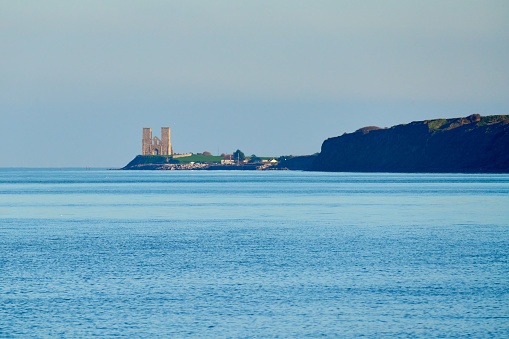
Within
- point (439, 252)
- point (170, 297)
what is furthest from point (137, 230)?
point (170, 297)

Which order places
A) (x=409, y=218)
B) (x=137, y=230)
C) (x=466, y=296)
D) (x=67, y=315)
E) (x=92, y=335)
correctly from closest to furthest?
(x=92, y=335) → (x=67, y=315) → (x=466, y=296) → (x=137, y=230) → (x=409, y=218)

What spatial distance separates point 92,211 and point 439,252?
125 feet

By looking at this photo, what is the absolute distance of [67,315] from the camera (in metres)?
25.3

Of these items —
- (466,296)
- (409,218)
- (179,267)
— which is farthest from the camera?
(409,218)

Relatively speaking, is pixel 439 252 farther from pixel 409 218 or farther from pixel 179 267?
pixel 409 218

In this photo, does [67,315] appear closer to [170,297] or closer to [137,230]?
[170,297]

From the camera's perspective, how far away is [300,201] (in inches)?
3334

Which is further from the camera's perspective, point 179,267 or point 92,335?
point 179,267

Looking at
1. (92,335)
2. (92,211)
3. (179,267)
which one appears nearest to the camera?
(92,335)

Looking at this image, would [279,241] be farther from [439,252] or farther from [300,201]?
[300,201]

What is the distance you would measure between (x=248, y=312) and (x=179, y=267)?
30.6 feet

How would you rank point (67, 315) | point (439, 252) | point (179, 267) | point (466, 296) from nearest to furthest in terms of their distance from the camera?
point (67, 315) → point (466, 296) → point (179, 267) → point (439, 252)

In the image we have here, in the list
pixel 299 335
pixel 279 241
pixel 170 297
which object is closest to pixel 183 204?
pixel 279 241

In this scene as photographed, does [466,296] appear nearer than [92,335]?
No
